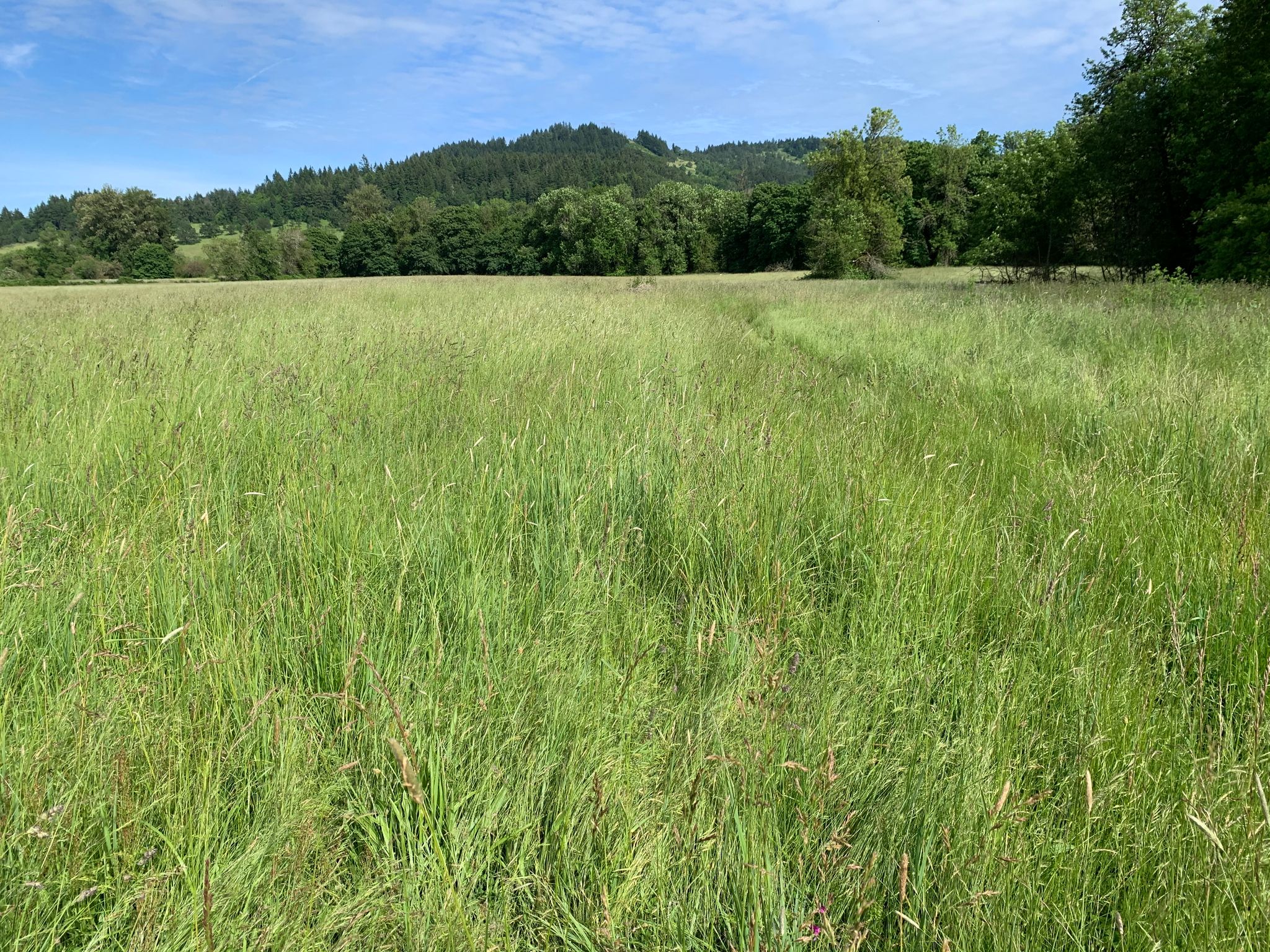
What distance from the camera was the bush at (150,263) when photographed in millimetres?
73625

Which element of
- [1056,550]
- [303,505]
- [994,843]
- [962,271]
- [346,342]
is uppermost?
[962,271]

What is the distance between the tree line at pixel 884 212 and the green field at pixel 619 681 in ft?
59.7

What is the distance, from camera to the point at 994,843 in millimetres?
1233

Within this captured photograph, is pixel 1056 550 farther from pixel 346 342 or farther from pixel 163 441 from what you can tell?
pixel 346 342

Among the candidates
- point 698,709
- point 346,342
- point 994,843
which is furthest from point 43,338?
point 994,843

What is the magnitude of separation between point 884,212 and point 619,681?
5176 centimetres

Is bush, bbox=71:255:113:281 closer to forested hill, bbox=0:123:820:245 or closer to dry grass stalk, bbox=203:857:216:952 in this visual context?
forested hill, bbox=0:123:820:245

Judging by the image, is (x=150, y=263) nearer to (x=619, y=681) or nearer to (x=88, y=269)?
(x=88, y=269)

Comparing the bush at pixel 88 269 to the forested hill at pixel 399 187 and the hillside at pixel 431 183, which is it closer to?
the forested hill at pixel 399 187

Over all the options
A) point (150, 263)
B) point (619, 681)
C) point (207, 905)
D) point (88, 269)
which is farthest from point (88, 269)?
point (207, 905)

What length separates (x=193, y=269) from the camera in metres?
77.2

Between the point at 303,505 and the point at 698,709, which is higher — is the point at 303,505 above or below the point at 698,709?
above

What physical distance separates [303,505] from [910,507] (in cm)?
251

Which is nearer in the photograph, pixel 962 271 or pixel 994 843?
pixel 994 843
